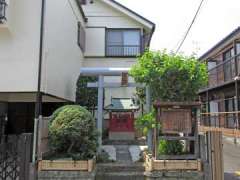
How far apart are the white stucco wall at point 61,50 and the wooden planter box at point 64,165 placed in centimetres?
298

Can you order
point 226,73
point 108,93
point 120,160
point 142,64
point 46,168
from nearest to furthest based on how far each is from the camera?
point 46,168 < point 142,64 < point 120,160 < point 108,93 < point 226,73

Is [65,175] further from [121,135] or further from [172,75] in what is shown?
[121,135]

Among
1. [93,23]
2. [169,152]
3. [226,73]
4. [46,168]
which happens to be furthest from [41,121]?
[226,73]

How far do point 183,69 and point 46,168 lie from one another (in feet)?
13.5

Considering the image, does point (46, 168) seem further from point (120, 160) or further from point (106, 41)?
point (106, 41)

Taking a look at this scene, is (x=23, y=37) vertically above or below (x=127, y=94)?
above

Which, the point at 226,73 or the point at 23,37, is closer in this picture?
the point at 23,37

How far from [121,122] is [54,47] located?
18.2 feet

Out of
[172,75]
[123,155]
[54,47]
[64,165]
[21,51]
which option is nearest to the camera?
[64,165]

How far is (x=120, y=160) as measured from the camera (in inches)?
345

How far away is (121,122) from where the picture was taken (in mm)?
14242

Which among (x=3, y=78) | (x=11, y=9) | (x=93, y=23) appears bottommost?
(x=3, y=78)

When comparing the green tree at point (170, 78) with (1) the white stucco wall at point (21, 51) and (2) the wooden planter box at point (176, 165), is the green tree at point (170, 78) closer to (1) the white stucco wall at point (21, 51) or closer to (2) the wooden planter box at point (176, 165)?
(2) the wooden planter box at point (176, 165)

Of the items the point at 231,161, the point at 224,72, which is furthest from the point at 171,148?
the point at 224,72
